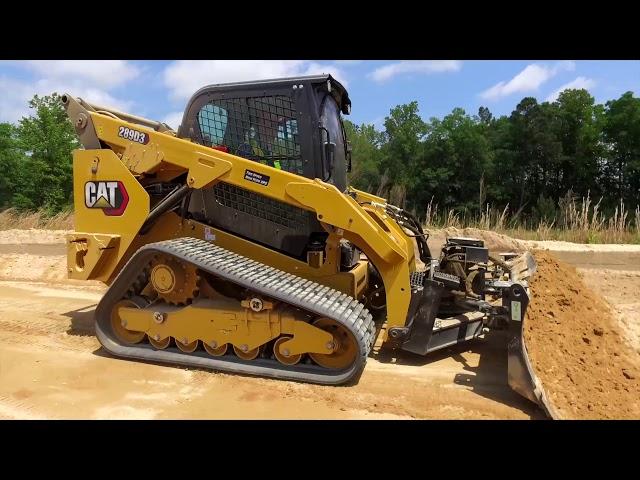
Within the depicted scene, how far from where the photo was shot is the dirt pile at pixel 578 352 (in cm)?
326

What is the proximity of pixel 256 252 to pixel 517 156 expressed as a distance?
22.3 meters

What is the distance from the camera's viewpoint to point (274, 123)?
470 cm

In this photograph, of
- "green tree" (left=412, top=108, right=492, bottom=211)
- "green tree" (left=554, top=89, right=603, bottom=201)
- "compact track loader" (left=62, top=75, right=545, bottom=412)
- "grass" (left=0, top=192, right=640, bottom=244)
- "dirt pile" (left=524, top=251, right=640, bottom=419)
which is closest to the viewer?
"dirt pile" (left=524, top=251, right=640, bottom=419)

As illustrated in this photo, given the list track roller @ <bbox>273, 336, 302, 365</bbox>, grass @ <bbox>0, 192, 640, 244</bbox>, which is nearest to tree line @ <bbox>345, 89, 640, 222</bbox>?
grass @ <bbox>0, 192, 640, 244</bbox>

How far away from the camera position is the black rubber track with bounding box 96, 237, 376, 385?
12.9 feet

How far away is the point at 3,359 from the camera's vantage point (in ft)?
15.0

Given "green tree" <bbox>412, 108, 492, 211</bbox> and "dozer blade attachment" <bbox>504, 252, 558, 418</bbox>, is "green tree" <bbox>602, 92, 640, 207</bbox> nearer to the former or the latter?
"green tree" <bbox>412, 108, 492, 211</bbox>

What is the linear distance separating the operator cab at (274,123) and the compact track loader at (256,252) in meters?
0.01

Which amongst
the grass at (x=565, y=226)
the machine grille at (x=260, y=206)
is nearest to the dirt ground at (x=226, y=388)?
the machine grille at (x=260, y=206)

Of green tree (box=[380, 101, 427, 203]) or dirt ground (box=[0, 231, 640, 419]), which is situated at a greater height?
green tree (box=[380, 101, 427, 203])

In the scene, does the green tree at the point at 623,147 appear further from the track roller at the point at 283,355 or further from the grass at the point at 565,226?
the track roller at the point at 283,355

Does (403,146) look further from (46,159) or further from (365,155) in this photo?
(46,159)

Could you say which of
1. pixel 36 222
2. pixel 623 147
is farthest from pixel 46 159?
pixel 623 147

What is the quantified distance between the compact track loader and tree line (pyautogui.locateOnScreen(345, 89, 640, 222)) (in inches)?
660
